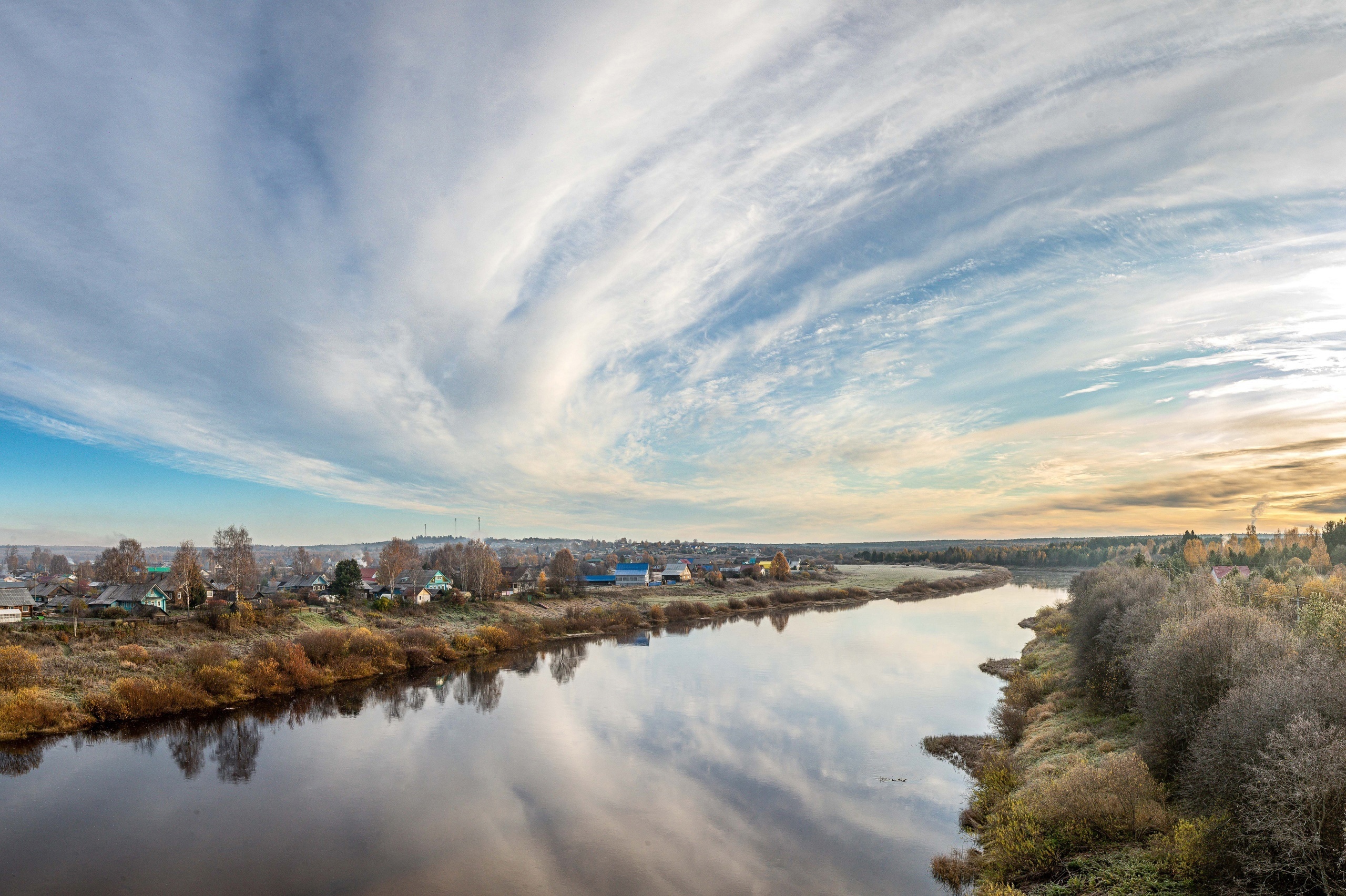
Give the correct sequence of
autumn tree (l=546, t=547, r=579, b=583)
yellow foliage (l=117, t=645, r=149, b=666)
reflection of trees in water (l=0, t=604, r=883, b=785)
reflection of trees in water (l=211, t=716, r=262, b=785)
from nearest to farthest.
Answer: reflection of trees in water (l=211, t=716, r=262, b=785) → reflection of trees in water (l=0, t=604, r=883, b=785) → yellow foliage (l=117, t=645, r=149, b=666) → autumn tree (l=546, t=547, r=579, b=583)

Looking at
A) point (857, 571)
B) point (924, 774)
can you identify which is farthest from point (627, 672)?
point (857, 571)

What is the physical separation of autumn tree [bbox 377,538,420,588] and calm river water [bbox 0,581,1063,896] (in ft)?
111

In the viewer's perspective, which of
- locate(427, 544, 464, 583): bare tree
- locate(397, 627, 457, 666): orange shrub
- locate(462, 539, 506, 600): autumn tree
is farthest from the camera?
locate(427, 544, 464, 583): bare tree

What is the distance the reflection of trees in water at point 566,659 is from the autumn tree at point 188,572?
28.8 metres

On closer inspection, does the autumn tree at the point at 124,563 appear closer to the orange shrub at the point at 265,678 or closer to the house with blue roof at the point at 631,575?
the orange shrub at the point at 265,678

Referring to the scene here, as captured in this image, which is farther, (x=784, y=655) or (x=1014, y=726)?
(x=784, y=655)

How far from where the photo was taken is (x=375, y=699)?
1242 inches

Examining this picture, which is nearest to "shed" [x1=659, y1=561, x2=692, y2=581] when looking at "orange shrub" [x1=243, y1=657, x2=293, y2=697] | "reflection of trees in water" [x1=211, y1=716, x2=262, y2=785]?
"orange shrub" [x1=243, y1=657, x2=293, y2=697]

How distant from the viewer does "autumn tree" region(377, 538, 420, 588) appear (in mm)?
65625

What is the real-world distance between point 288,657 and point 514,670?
1232cm

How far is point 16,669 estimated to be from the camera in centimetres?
2584

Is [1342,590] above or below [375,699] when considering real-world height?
above

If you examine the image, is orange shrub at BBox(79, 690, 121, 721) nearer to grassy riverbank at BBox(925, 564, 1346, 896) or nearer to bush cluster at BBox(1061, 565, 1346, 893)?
grassy riverbank at BBox(925, 564, 1346, 896)

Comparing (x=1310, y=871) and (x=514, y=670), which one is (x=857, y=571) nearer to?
(x=514, y=670)
